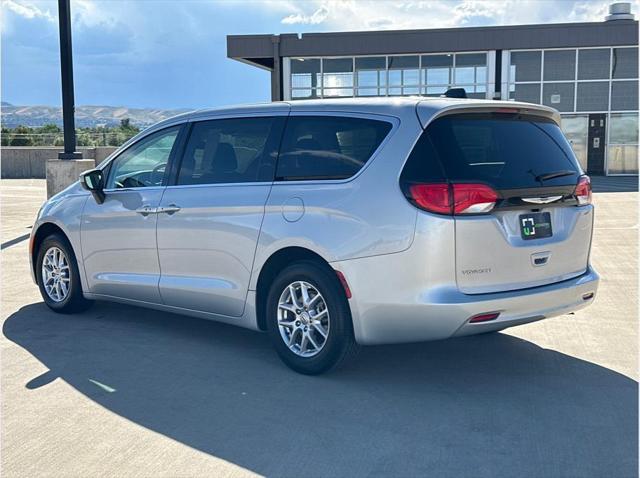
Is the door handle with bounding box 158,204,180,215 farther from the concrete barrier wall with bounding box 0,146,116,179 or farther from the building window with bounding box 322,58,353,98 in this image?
the concrete barrier wall with bounding box 0,146,116,179

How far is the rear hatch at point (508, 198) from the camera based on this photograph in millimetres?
4715

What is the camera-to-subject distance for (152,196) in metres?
6.31

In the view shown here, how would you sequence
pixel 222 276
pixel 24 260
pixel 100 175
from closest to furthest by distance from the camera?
1. pixel 222 276
2. pixel 100 175
3. pixel 24 260

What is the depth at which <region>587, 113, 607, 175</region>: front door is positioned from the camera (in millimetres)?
28625

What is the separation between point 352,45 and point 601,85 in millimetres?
9314

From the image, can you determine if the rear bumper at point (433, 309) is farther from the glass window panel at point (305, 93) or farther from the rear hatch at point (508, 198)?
the glass window panel at point (305, 93)

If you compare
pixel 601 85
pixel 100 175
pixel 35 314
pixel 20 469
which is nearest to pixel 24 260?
pixel 35 314

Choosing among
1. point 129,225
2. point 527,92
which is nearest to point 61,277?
point 129,225

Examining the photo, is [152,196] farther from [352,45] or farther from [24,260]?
[352,45]

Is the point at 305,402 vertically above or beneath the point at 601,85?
beneath

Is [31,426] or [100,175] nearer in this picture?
[31,426]

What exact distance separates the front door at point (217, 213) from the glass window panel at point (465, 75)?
23.5m

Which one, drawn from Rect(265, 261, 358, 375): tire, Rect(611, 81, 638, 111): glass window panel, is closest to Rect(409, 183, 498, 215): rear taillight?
Rect(265, 261, 358, 375): tire

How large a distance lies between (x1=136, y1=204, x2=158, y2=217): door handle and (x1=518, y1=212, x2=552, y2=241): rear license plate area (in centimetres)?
293
